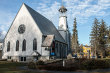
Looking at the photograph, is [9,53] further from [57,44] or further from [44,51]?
[57,44]

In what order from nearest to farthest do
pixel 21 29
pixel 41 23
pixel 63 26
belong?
1. pixel 21 29
2. pixel 41 23
3. pixel 63 26

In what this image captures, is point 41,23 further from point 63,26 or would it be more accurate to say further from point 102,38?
point 102,38

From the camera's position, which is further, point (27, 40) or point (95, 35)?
point (95, 35)

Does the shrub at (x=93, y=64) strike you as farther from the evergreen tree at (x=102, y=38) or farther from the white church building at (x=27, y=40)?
the evergreen tree at (x=102, y=38)

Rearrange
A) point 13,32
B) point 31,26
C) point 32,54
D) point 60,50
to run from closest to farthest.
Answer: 1. point 32,54
2. point 31,26
3. point 13,32
4. point 60,50

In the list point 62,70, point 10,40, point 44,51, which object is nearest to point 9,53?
point 10,40

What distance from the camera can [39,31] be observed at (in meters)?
47.5

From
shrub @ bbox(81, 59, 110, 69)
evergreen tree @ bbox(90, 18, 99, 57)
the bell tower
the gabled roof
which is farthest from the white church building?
evergreen tree @ bbox(90, 18, 99, 57)

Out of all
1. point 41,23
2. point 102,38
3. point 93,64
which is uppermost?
point 41,23

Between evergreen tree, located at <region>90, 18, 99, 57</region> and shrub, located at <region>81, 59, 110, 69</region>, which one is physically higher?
evergreen tree, located at <region>90, 18, 99, 57</region>

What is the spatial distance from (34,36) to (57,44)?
10.7 meters

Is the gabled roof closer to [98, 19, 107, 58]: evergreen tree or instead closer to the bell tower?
the bell tower

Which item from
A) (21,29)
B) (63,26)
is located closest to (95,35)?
(63,26)

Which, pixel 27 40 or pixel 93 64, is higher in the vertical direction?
pixel 27 40
